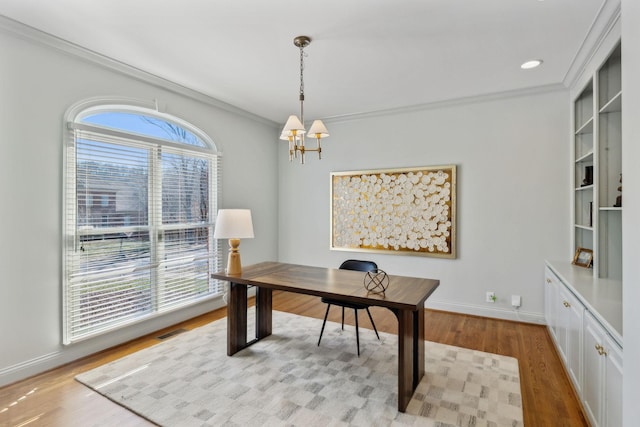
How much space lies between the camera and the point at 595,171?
8.53ft

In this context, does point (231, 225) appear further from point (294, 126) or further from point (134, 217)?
point (134, 217)

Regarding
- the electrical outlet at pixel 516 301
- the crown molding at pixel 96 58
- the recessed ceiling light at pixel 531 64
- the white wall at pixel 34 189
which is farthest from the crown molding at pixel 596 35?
the white wall at pixel 34 189

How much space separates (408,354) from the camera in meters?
2.16

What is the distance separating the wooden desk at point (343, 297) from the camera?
2.08 meters

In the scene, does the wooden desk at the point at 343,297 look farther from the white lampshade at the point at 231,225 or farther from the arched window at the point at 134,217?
the arched window at the point at 134,217

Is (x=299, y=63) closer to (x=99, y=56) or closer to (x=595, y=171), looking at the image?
(x=99, y=56)

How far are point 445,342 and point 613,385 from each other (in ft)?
5.55

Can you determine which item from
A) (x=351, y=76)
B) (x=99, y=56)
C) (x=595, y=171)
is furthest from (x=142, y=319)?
(x=595, y=171)

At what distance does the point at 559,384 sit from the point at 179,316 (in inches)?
143

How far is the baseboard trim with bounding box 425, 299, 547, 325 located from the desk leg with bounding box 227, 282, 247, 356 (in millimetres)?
2480

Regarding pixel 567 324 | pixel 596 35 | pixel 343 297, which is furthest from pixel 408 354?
pixel 596 35

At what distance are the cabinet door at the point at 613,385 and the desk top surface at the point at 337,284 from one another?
36.1 inches

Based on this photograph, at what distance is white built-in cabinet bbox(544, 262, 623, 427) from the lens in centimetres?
158

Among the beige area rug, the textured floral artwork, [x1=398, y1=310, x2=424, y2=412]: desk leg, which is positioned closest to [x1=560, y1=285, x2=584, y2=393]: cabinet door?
the beige area rug
